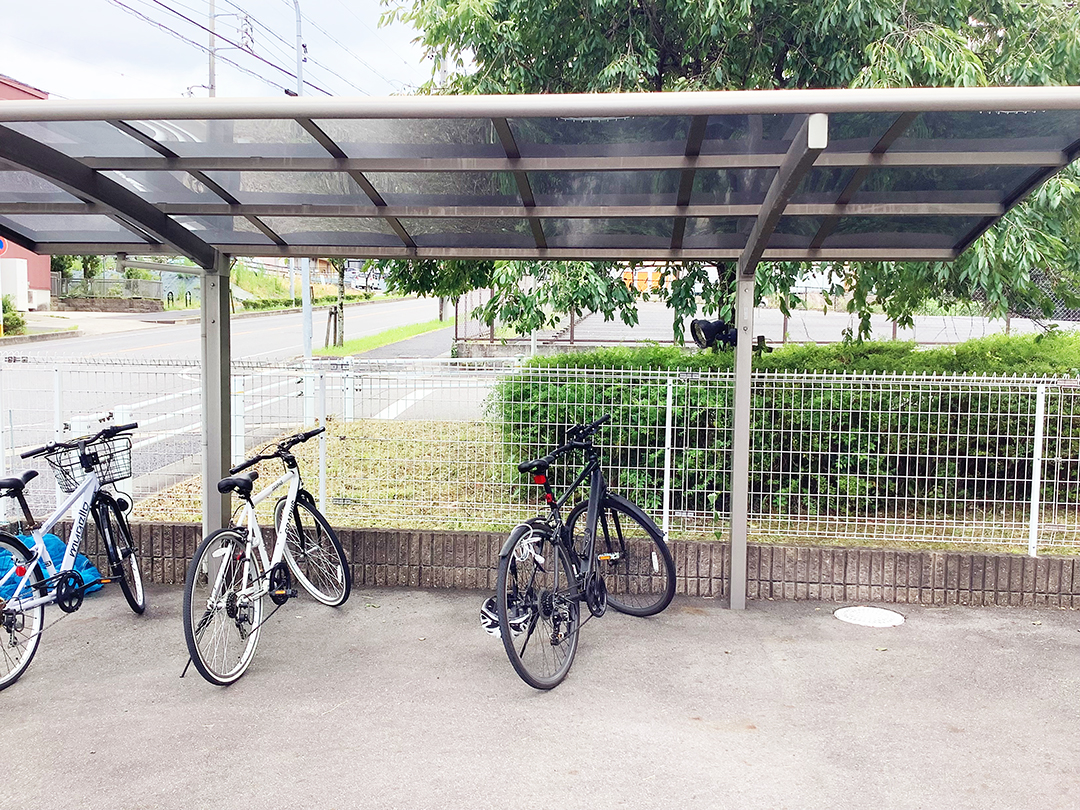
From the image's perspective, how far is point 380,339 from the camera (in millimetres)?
27656

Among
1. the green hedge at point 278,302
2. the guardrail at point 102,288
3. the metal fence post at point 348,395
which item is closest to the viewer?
the metal fence post at point 348,395

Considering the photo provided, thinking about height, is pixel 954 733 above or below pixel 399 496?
below

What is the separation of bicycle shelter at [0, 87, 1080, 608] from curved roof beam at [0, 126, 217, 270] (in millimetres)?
10

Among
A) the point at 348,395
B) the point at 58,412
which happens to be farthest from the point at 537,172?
the point at 58,412

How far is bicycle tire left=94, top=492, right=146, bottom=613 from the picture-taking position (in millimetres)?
4719

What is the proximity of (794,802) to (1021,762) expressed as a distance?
969 millimetres

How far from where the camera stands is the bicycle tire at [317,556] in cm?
492

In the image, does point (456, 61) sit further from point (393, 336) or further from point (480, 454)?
point (393, 336)

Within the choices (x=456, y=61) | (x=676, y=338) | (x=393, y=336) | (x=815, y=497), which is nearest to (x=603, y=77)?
(x=456, y=61)

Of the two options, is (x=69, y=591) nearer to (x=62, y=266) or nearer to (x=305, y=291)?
(x=305, y=291)

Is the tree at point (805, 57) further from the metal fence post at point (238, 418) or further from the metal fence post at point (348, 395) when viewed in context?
the metal fence post at point (238, 418)

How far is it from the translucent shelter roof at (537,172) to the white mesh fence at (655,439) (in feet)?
2.68

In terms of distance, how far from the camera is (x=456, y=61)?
7.07 m

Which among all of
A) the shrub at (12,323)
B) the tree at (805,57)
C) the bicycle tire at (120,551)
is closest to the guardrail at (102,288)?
the shrub at (12,323)
